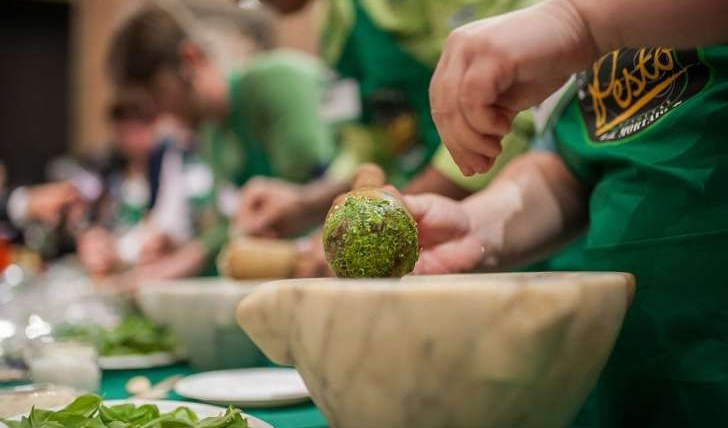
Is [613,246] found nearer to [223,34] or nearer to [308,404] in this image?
[308,404]

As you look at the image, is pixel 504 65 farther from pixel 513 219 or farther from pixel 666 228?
pixel 513 219

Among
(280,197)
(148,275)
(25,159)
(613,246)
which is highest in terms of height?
(613,246)

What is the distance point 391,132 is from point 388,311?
1.51 m

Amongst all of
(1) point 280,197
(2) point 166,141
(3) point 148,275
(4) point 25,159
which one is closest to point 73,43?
(4) point 25,159

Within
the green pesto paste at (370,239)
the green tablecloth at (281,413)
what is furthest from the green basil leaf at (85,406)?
the green pesto paste at (370,239)

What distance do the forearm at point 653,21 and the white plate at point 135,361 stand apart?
93 centimetres

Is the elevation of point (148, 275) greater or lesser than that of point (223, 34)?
lesser

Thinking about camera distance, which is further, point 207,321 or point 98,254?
point 98,254

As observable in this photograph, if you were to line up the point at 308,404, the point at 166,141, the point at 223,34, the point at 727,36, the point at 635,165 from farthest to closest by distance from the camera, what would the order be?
the point at 223,34
the point at 166,141
the point at 308,404
the point at 635,165
the point at 727,36

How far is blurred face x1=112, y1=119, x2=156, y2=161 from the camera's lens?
435 cm

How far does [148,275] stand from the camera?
265 centimetres

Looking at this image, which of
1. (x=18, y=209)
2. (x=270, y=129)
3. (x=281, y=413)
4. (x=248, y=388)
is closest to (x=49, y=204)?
(x=18, y=209)

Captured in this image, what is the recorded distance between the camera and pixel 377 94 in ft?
6.52

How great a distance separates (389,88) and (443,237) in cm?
109
